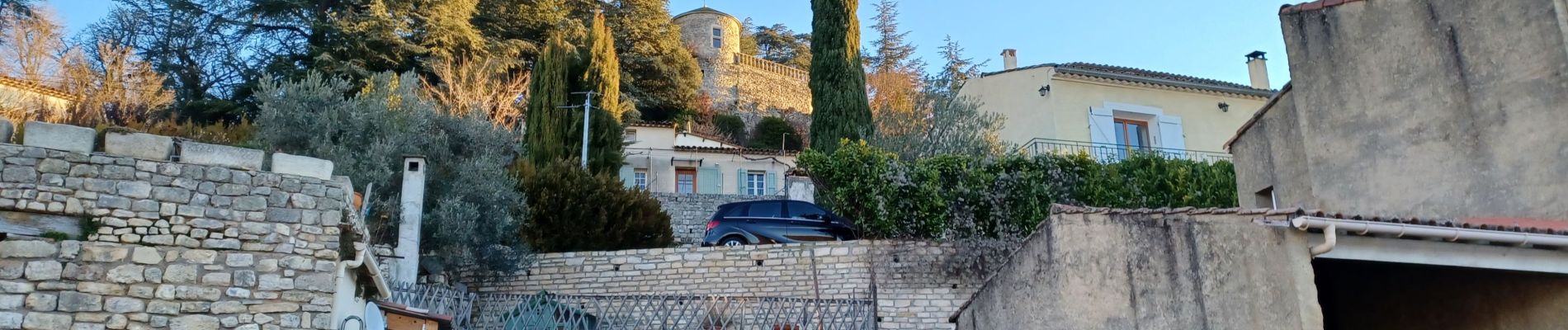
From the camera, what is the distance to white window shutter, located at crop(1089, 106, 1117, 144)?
18.1 m

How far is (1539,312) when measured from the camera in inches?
229

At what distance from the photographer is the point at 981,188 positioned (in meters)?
13.7

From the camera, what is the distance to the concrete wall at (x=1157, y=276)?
5.36 metres

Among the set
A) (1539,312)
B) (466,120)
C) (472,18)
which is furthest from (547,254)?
(472,18)

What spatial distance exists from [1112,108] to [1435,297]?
1210 centimetres

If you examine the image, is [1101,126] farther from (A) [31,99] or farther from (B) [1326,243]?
(A) [31,99]

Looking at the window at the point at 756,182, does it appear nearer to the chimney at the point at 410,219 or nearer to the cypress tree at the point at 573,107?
the cypress tree at the point at 573,107

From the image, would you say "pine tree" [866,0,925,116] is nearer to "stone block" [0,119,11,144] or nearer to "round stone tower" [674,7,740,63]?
"round stone tower" [674,7,740,63]

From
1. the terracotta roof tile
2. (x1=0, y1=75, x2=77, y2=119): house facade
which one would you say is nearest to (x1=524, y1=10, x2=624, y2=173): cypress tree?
(x1=0, y1=75, x2=77, y2=119): house facade

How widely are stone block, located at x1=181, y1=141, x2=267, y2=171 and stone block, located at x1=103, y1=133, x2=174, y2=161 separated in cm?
11

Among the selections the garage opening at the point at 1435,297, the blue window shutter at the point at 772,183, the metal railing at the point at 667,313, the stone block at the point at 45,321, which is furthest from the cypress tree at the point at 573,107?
the garage opening at the point at 1435,297

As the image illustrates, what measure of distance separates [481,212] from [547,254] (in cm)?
104

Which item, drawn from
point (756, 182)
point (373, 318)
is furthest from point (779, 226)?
point (756, 182)

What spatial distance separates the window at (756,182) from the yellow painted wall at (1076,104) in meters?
7.09
